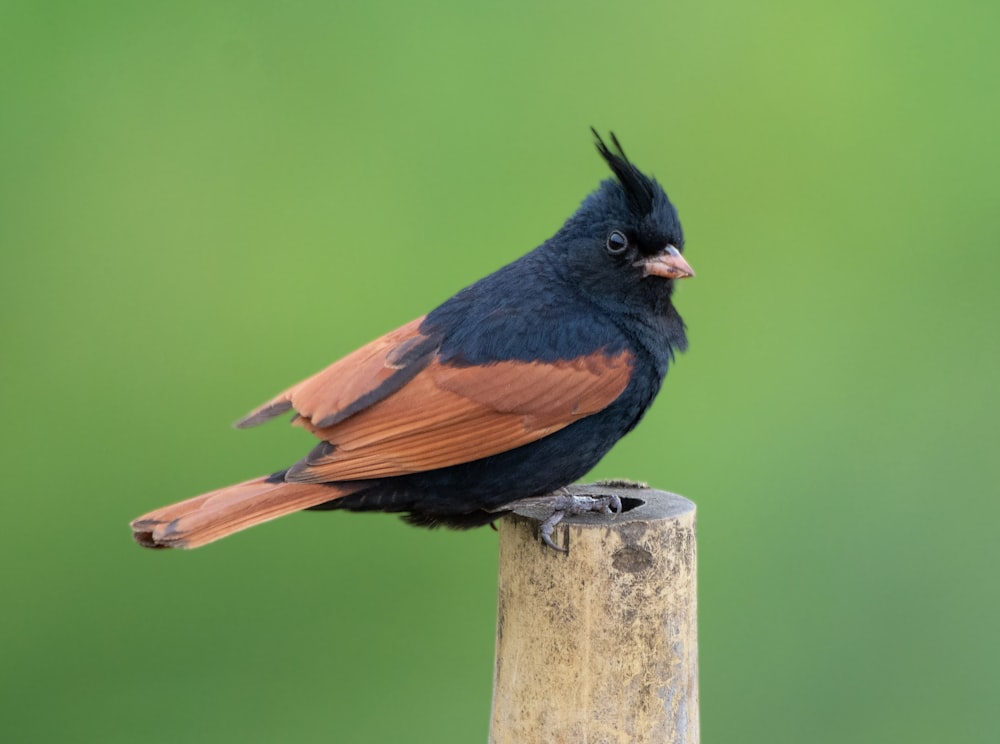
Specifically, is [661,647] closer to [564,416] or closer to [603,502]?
[603,502]

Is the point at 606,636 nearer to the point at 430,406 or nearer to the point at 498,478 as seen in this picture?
the point at 498,478

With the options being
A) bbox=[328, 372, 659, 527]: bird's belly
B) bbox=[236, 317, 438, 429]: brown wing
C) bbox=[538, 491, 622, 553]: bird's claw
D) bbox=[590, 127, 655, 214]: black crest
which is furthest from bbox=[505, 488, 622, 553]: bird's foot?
bbox=[590, 127, 655, 214]: black crest

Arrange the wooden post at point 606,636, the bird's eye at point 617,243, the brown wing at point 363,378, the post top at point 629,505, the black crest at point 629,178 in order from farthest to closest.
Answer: the bird's eye at point 617,243
the black crest at point 629,178
the brown wing at point 363,378
the post top at point 629,505
the wooden post at point 606,636

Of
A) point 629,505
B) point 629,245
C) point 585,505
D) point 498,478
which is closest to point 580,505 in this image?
point 585,505

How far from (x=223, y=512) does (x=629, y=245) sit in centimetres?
134

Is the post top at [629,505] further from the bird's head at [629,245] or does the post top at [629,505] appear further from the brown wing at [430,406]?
the bird's head at [629,245]

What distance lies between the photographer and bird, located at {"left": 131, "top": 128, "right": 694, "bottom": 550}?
304 centimetres

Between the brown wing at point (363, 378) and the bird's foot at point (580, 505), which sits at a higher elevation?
the brown wing at point (363, 378)

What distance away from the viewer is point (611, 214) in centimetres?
347

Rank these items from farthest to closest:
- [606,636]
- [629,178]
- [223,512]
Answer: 1. [629,178]
2. [223,512]
3. [606,636]

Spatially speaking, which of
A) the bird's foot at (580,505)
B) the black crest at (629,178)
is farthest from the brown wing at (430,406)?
the black crest at (629,178)

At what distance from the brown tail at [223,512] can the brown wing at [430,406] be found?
45 mm

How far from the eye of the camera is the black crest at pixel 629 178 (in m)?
3.31

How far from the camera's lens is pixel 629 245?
11.2 feet
